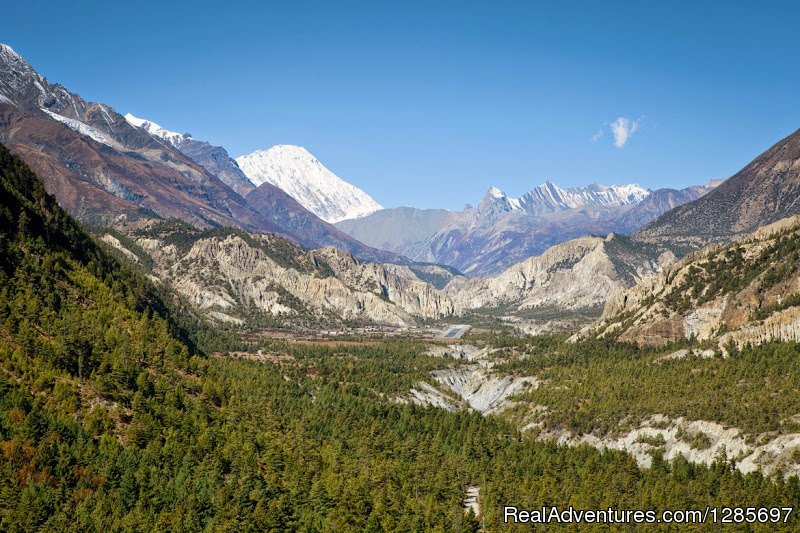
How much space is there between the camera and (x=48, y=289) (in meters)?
152

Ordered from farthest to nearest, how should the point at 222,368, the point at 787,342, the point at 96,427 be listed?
the point at 222,368 → the point at 787,342 → the point at 96,427

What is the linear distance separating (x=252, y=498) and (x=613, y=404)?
320ft

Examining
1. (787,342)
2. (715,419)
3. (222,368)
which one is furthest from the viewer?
(222,368)

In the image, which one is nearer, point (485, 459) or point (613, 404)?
point (485, 459)

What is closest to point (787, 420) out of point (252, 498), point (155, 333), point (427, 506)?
point (427, 506)

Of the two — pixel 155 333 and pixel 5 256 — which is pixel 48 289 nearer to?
pixel 5 256

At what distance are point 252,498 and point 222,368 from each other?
96.1 metres

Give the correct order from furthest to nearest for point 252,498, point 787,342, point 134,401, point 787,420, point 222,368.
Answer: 1. point 222,368
2. point 787,342
3. point 787,420
4. point 134,401
5. point 252,498

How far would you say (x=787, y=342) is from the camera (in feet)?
607

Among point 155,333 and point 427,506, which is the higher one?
point 155,333

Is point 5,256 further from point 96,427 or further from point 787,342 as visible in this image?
point 787,342

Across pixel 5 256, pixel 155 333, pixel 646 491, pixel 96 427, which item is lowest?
pixel 646 491

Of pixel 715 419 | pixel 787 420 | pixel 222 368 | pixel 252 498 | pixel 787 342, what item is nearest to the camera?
pixel 252 498

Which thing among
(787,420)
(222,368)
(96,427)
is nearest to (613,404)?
(787,420)
